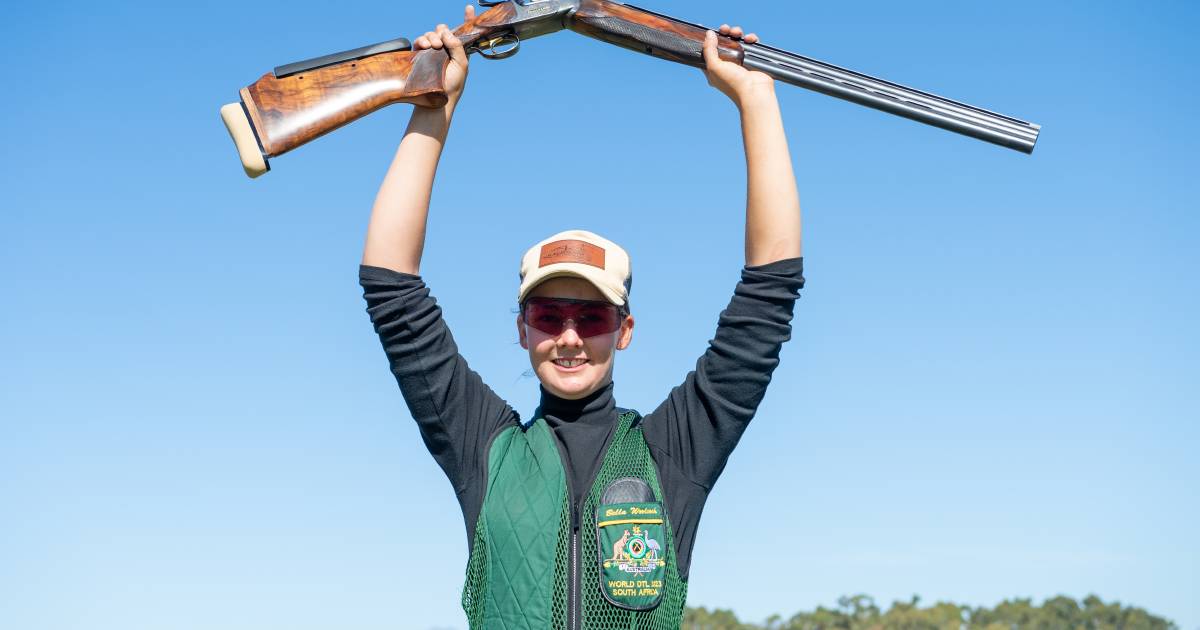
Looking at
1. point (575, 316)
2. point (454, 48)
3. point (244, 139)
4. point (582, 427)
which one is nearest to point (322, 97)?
point (244, 139)

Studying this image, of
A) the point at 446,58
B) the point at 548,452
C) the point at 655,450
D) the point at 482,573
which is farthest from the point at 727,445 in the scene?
the point at 446,58

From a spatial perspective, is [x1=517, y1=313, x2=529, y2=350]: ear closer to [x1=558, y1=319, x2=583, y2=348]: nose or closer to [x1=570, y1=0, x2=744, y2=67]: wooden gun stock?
[x1=558, y1=319, x2=583, y2=348]: nose

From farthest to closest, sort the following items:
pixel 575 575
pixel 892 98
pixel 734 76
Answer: pixel 892 98
pixel 734 76
pixel 575 575

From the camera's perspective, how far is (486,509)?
426cm

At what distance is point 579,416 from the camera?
4570mm

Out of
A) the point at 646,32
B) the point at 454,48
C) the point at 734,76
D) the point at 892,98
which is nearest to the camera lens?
the point at 734,76

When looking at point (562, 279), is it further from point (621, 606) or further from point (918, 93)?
point (918, 93)

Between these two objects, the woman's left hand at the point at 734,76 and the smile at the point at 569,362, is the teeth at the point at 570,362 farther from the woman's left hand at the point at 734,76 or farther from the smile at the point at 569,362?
the woman's left hand at the point at 734,76

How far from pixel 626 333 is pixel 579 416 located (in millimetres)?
452

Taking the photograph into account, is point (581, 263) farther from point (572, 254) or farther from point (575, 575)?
point (575, 575)

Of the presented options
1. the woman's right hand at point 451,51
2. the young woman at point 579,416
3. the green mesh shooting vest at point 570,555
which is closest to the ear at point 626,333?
the young woman at point 579,416

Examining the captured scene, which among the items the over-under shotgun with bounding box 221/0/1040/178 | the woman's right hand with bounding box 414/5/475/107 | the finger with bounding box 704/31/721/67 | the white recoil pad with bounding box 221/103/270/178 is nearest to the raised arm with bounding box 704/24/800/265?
the finger with bounding box 704/31/721/67

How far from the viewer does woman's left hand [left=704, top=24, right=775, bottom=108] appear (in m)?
A: 4.84

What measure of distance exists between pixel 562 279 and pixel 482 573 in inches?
43.3
